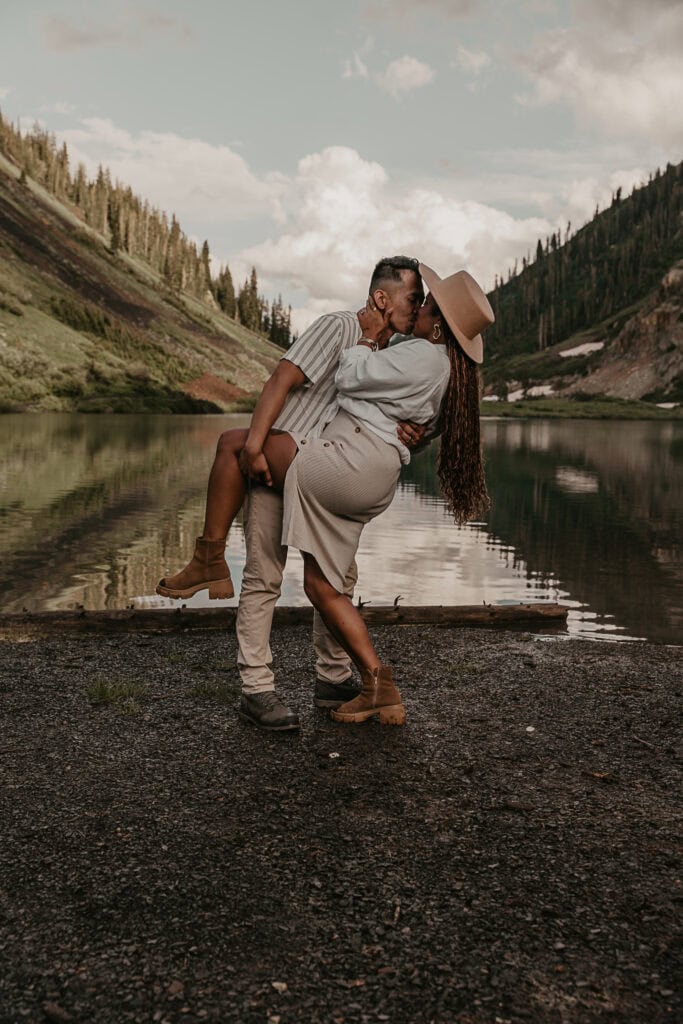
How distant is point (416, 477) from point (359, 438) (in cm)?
3214

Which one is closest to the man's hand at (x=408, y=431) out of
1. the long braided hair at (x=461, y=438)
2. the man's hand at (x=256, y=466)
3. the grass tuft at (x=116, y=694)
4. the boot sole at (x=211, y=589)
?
the long braided hair at (x=461, y=438)

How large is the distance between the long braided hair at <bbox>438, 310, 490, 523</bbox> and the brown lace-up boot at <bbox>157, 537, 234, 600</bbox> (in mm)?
1569

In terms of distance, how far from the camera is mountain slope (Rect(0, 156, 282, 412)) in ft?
328

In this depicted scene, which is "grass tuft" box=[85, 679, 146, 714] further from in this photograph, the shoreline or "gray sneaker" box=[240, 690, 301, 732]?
the shoreline

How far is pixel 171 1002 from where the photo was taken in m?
3.25

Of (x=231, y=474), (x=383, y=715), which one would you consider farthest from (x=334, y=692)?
(x=231, y=474)

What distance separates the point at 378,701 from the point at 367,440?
5.75 ft

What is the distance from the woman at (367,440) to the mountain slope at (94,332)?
281 feet

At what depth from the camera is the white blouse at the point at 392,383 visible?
590 centimetres

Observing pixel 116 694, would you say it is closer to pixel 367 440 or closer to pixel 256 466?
pixel 256 466

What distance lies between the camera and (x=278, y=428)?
6266mm

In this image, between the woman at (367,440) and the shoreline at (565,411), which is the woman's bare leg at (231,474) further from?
the shoreline at (565,411)

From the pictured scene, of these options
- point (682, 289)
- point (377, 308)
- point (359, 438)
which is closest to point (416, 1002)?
point (359, 438)

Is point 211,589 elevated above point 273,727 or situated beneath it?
elevated above
